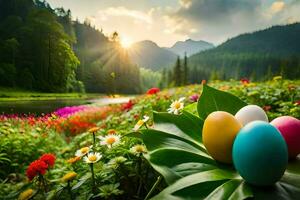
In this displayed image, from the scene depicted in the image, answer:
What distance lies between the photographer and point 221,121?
104cm

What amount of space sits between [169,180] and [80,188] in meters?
0.62

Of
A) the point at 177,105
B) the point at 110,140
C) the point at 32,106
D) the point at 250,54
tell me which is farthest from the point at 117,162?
the point at 250,54

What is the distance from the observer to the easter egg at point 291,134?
1101mm

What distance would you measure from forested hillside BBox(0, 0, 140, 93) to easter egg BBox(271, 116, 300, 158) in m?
1.86

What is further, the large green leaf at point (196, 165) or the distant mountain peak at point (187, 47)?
the distant mountain peak at point (187, 47)

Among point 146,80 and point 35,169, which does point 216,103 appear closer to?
point 35,169

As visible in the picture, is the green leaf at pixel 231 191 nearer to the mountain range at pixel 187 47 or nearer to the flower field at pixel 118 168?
the flower field at pixel 118 168

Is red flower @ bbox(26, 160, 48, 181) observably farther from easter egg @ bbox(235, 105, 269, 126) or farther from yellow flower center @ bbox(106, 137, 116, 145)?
easter egg @ bbox(235, 105, 269, 126)

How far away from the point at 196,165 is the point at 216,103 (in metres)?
0.38

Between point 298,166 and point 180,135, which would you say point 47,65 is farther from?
point 298,166

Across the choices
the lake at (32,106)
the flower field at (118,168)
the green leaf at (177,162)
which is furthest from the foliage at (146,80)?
the green leaf at (177,162)

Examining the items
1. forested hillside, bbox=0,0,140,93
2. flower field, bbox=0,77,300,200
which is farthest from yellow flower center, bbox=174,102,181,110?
forested hillside, bbox=0,0,140,93

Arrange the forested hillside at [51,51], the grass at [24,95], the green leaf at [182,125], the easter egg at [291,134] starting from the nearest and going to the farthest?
1. the easter egg at [291,134]
2. the green leaf at [182,125]
3. the grass at [24,95]
4. the forested hillside at [51,51]

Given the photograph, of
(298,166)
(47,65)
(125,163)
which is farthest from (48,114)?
(298,166)
